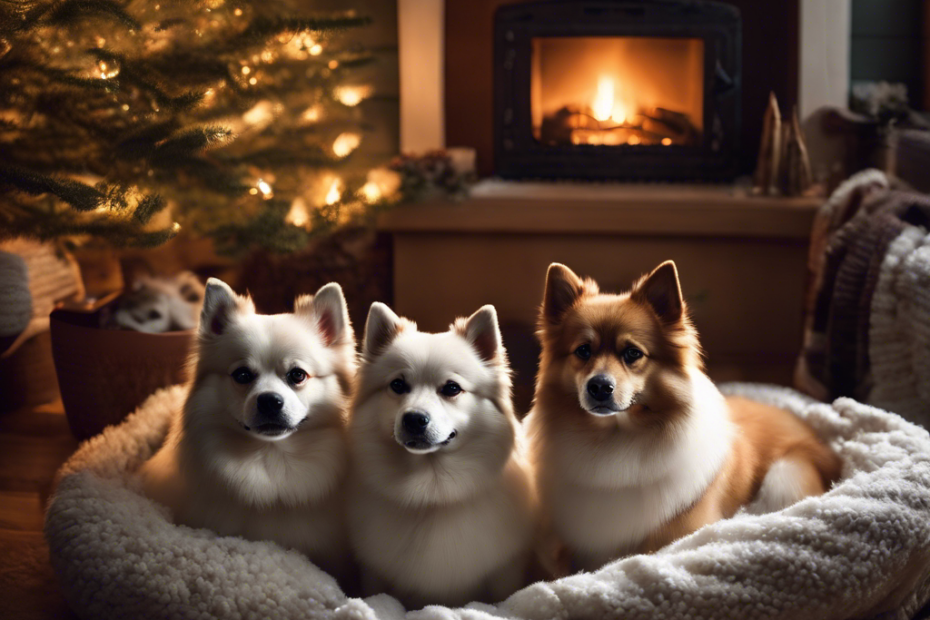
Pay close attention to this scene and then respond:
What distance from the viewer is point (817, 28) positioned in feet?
11.5

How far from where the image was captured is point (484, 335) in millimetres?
1714

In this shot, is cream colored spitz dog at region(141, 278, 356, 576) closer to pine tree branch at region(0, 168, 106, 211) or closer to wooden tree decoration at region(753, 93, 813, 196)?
pine tree branch at region(0, 168, 106, 211)

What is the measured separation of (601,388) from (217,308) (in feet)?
2.63

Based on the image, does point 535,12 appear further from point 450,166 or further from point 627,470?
point 627,470

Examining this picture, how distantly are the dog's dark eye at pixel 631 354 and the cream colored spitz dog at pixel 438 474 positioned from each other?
0.25 m

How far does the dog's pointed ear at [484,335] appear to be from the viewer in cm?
170

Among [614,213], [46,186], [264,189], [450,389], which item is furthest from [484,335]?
[614,213]

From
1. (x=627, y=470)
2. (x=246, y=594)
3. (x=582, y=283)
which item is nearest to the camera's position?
(x=246, y=594)

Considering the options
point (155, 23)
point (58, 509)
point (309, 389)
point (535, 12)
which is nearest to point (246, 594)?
point (309, 389)

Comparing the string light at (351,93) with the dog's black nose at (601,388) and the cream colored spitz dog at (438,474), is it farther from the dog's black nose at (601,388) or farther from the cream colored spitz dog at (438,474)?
the dog's black nose at (601,388)

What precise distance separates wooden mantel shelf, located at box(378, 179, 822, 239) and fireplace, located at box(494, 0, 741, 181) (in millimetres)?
212

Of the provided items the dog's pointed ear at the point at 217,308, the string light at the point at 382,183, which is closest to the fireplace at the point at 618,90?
the string light at the point at 382,183

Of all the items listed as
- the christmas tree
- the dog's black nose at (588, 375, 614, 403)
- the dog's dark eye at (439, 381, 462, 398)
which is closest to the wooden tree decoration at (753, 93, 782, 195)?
the christmas tree

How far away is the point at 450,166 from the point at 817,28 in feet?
5.47
